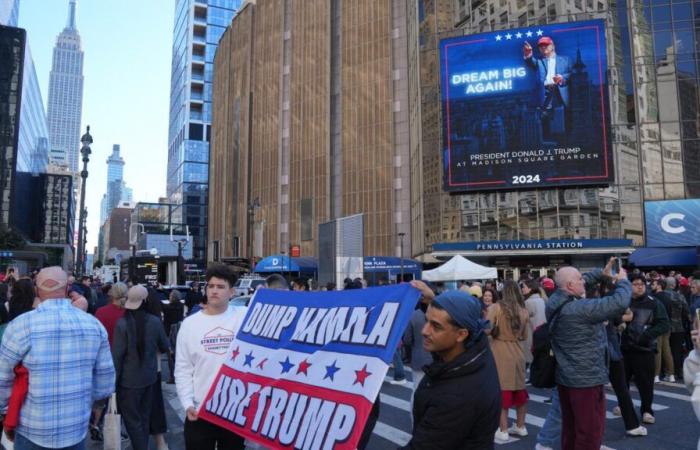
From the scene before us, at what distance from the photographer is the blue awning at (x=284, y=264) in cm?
3881

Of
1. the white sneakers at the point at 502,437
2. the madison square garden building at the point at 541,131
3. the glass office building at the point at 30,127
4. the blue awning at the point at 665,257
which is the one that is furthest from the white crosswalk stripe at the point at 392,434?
the glass office building at the point at 30,127

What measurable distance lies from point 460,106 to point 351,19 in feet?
64.1

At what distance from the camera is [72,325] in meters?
3.82

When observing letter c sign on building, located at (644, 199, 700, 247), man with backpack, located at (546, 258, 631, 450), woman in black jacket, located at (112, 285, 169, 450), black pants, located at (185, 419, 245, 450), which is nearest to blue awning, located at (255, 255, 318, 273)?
letter c sign on building, located at (644, 199, 700, 247)

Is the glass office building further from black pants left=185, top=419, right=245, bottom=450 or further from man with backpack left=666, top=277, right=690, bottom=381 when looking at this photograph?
black pants left=185, top=419, right=245, bottom=450

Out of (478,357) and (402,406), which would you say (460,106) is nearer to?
(402,406)

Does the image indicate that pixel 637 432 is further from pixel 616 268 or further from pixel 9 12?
pixel 9 12

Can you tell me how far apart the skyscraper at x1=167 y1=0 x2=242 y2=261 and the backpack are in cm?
10436

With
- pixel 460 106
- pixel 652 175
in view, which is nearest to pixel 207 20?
pixel 460 106

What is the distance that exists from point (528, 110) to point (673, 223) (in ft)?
40.4

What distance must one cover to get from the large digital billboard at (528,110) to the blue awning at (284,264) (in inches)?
524

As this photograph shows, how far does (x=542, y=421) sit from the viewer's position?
26.3 feet

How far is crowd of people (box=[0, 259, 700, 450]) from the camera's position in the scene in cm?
263

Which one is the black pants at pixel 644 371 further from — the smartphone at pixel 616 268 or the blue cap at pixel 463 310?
the blue cap at pixel 463 310
